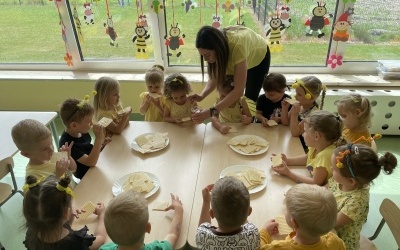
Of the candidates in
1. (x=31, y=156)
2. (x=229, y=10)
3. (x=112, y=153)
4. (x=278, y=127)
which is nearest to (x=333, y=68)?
(x=229, y=10)

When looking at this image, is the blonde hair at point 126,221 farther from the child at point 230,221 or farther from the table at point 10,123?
the table at point 10,123

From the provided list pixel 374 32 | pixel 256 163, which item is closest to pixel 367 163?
pixel 256 163

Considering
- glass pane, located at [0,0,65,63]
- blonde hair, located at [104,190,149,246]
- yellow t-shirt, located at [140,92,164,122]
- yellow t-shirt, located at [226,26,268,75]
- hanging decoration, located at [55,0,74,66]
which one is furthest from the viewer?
glass pane, located at [0,0,65,63]

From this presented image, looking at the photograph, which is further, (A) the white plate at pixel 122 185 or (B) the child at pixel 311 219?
(A) the white plate at pixel 122 185

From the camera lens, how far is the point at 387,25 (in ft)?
12.8

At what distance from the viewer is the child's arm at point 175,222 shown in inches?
62.6

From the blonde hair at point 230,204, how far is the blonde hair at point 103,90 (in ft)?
5.00

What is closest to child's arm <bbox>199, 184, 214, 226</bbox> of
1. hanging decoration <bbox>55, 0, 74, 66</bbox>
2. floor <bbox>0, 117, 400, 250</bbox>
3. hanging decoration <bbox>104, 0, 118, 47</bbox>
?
floor <bbox>0, 117, 400, 250</bbox>

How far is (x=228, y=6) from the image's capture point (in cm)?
379

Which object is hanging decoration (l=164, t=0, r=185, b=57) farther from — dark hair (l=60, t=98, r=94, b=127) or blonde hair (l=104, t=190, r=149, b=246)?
blonde hair (l=104, t=190, r=149, b=246)

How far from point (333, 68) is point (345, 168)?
109 inches

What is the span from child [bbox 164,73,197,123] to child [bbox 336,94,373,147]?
3.77ft

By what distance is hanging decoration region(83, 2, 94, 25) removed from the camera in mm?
3984

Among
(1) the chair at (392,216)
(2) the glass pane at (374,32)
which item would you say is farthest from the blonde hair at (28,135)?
(2) the glass pane at (374,32)
